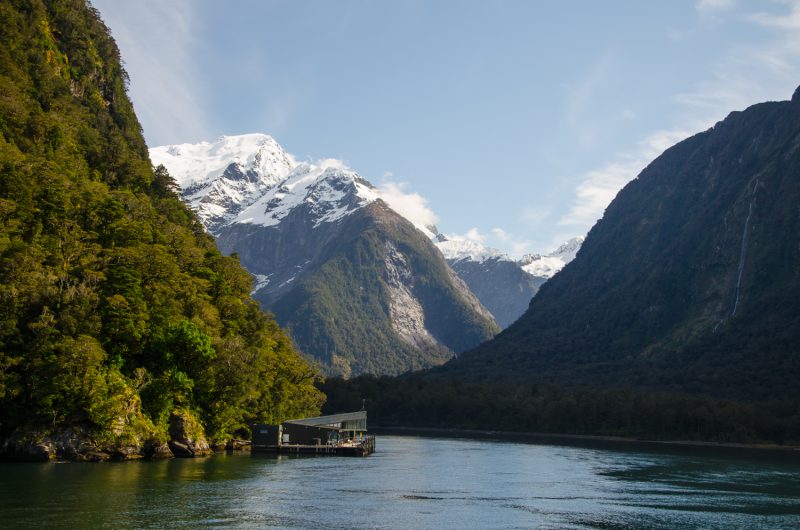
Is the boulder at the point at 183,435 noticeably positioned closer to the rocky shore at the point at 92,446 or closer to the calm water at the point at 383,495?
the rocky shore at the point at 92,446

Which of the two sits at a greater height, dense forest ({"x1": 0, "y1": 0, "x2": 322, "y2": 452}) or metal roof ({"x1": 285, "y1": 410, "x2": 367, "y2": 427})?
dense forest ({"x1": 0, "y1": 0, "x2": 322, "y2": 452})

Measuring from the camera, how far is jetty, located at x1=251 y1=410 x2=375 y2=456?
476 feet

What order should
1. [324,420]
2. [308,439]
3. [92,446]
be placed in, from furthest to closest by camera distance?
1. [324,420]
2. [308,439]
3. [92,446]

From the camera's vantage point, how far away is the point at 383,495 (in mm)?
92375

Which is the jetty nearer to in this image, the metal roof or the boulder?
the metal roof

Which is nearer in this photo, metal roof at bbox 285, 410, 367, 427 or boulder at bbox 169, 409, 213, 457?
boulder at bbox 169, 409, 213, 457

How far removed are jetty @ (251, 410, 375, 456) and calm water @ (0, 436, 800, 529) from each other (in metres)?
10.6

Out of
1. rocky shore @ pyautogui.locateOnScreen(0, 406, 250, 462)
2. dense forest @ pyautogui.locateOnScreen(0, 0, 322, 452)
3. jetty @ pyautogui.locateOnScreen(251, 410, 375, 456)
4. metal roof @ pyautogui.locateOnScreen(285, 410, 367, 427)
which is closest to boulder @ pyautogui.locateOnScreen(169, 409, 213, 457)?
rocky shore @ pyautogui.locateOnScreen(0, 406, 250, 462)

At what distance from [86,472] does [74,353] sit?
14.3 metres

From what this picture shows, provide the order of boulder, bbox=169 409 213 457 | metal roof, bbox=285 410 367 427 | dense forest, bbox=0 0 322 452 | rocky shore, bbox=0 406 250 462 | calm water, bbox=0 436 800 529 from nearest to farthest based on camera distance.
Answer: calm water, bbox=0 436 800 529 < rocky shore, bbox=0 406 250 462 < dense forest, bbox=0 0 322 452 < boulder, bbox=169 409 213 457 < metal roof, bbox=285 410 367 427

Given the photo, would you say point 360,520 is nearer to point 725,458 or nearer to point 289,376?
point 289,376

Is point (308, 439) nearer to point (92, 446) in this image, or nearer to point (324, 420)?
point (324, 420)

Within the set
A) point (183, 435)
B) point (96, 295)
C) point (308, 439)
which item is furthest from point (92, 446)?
point (308, 439)

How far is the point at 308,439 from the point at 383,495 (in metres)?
64.4
